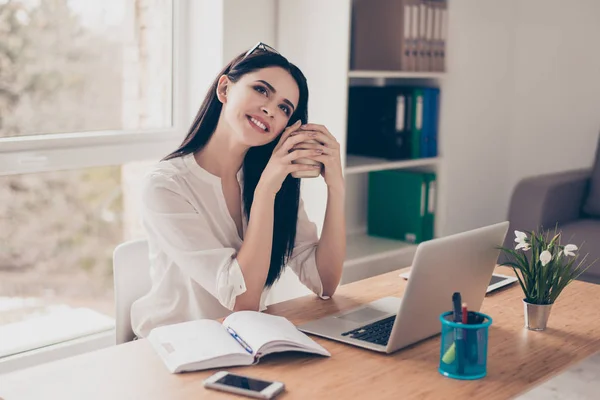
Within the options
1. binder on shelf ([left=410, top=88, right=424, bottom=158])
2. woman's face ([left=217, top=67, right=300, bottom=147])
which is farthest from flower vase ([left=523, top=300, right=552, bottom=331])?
binder on shelf ([left=410, top=88, right=424, bottom=158])

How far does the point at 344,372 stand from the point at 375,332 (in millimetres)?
213

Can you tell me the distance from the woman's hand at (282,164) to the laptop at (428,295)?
34 cm

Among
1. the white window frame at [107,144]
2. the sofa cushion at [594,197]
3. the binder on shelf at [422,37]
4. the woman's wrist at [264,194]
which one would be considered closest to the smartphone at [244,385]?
the woman's wrist at [264,194]

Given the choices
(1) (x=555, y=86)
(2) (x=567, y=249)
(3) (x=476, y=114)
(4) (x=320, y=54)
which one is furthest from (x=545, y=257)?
(1) (x=555, y=86)

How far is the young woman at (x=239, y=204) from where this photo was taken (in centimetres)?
175

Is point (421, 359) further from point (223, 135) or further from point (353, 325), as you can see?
point (223, 135)

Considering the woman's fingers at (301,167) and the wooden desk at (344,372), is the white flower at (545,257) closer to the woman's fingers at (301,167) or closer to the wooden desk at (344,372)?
the wooden desk at (344,372)

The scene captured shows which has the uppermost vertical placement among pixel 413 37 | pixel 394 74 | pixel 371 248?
pixel 413 37

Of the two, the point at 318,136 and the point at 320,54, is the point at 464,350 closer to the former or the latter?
the point at 318,136

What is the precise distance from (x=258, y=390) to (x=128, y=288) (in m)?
0.74

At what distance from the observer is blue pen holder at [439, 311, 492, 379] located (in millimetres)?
1321

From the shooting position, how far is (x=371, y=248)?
341cm

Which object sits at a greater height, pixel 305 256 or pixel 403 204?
pixel 305 256

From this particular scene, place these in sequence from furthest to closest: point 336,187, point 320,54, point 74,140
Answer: point 320,54
point 74,140
point 336,187
